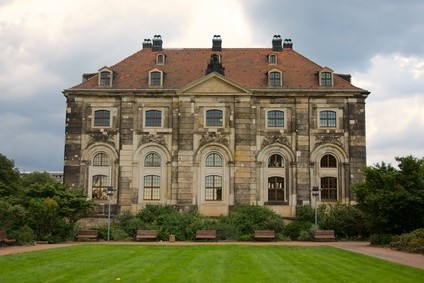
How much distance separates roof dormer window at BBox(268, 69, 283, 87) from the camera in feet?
158

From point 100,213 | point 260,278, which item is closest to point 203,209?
point 100,213

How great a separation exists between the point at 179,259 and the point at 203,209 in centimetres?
2413

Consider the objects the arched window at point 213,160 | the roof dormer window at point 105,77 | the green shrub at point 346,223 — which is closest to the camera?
the green shrub at point 346,223

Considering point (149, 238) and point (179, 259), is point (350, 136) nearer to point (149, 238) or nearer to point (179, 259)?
point (149, 238)

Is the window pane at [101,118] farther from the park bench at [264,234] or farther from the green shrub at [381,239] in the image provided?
the green shrub at [381,239]

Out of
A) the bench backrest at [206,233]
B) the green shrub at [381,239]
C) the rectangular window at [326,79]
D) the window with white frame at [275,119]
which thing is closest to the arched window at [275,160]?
the window with white frame at [275,119]

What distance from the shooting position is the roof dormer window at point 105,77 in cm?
4862

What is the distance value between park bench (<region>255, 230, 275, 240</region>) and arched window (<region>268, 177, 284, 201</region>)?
887 cm

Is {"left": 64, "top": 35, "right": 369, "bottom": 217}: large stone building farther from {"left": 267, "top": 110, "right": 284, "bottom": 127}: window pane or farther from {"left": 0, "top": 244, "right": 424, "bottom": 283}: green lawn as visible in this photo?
{"left": 0, "top": 244, "right": 424, "bottom": 283}: green lawn

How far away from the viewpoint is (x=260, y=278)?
53.7ft

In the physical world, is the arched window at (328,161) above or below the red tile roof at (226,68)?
below

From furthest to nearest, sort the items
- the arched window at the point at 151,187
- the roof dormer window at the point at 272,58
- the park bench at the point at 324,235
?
the roof dormer window at the point at 272,58, the arched window at the point at 151,187, the park bench at the point at 324,235

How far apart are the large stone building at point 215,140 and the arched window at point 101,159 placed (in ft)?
0.27

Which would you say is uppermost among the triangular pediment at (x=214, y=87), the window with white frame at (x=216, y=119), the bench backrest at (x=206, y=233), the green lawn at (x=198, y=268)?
the triangular pediment at (x=214, y=87)
